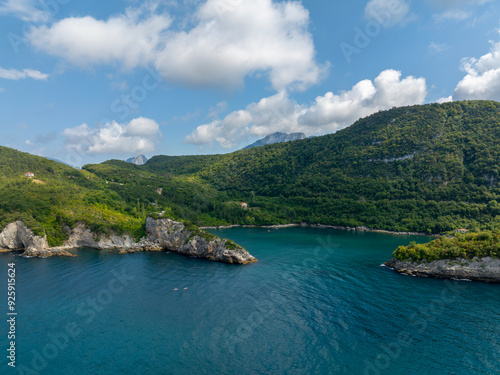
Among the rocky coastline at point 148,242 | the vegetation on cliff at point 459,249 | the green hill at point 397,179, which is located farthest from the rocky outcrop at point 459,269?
the green hill at point 397,179

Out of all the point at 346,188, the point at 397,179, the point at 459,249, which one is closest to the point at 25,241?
the point at 459,249

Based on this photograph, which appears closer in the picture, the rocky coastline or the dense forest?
the rocky coastline

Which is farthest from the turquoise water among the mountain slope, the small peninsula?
the mountain slope

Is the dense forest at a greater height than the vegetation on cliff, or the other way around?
the dense forest

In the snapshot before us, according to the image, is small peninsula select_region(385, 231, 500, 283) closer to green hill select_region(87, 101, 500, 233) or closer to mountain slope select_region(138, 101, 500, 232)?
green hill select_region(87, 101, 500, 233)

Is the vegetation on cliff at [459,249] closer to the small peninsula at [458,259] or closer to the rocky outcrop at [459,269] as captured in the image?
the small peninsula at [458,259]

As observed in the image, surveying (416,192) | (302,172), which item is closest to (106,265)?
(416,192)

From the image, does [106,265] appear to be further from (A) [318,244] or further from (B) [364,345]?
(A) [318,244]
